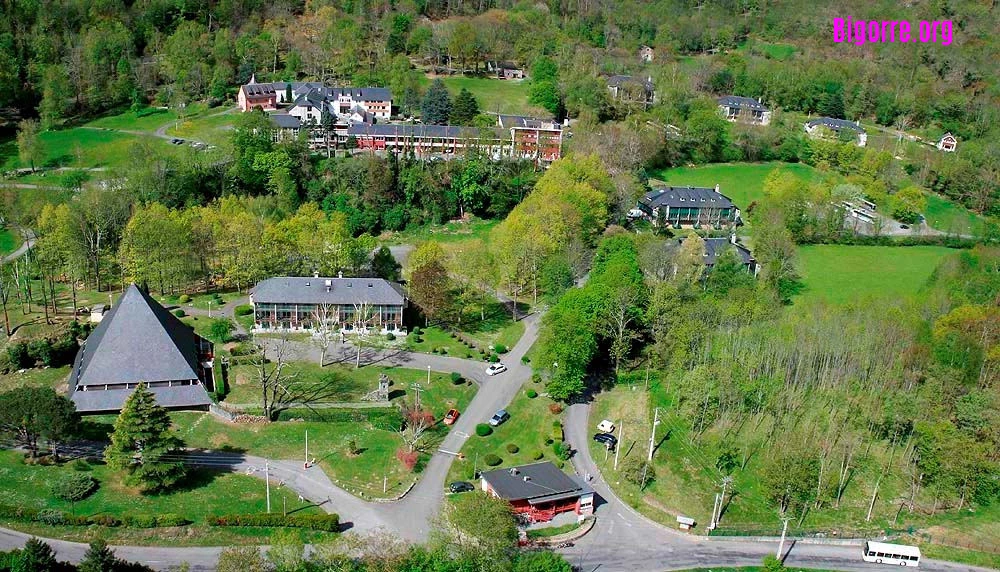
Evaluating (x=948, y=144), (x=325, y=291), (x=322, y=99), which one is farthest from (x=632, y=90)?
(x=325, y=291)

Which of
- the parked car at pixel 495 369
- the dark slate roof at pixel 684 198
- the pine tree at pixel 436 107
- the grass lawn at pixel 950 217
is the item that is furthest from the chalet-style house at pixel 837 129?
the parked car at pixel 495 369

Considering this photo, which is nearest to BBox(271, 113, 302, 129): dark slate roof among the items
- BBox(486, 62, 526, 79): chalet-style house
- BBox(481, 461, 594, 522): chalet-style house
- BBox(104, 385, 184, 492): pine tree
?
BBox(486, 62, 526, 79): chalet-style house

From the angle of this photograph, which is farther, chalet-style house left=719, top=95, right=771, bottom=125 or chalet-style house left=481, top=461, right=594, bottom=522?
chalet-style house left=719, top=95, right=771, bottom=125

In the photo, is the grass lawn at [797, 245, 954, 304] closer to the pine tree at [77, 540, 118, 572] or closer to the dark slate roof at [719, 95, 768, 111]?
the dark slate roof at [719, 95, 768, 111]

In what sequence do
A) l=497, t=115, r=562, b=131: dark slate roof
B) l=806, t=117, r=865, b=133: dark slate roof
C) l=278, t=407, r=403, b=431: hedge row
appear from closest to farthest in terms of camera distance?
1. l=278, t=407, r=403, b=431: hedge row
2. l=497, t=115, r=562, b=131: dark slate roof
3. l=806, t=117, r=865, b=133: dark slate roof

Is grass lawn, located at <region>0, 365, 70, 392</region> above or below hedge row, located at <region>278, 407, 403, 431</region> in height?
above

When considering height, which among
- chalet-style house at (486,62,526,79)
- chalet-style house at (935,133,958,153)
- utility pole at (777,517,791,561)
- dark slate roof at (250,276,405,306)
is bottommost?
utility pole at (777,517,791,561)

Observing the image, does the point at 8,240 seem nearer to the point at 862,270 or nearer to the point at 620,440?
the point at 620,440

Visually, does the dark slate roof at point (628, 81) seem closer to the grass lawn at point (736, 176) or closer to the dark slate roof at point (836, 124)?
the grass lawn at point (736, 176)
